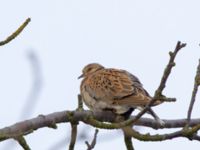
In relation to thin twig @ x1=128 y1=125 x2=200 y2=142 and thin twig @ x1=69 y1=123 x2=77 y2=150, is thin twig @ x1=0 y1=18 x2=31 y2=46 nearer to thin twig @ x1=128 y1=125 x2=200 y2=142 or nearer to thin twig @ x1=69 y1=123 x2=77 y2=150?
thin twig @ x1=69 y1=123 x2=77 y2=150

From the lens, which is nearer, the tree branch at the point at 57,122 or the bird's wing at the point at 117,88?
the tree branch at the point at 57,122

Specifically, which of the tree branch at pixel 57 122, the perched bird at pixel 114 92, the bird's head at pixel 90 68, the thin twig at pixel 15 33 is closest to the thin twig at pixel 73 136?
the tree branch at pixel 57 122

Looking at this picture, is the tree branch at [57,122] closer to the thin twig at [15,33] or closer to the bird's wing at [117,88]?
the thin twig at [15,33]

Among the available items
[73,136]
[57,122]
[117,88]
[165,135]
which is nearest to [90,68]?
[117,88]

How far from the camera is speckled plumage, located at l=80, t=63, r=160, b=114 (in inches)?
271

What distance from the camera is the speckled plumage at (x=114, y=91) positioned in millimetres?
6883

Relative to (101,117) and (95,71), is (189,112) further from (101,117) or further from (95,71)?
(95,71)

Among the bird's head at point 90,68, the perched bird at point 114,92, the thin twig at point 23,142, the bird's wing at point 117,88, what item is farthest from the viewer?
the bird's head at point 90,68

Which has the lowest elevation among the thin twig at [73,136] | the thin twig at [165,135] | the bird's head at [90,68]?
the bird's head at [90,68]

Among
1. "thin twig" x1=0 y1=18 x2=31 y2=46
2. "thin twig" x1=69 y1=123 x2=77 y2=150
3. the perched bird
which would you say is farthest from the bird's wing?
"thin twig" x1=0 y1=18 x2=31 y2=46

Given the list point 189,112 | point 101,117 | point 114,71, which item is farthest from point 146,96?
point 189,112

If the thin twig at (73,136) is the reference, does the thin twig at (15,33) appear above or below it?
above

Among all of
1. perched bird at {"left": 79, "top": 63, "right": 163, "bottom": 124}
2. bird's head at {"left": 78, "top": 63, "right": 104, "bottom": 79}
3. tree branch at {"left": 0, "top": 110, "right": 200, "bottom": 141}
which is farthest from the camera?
bird's head at {"left": 78, "top": 63, "right": 104, "bottom": 79}

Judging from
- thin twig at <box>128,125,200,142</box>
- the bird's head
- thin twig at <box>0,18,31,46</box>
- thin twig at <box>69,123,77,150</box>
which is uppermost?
thin twig at <box>0,18,31,46</box>
